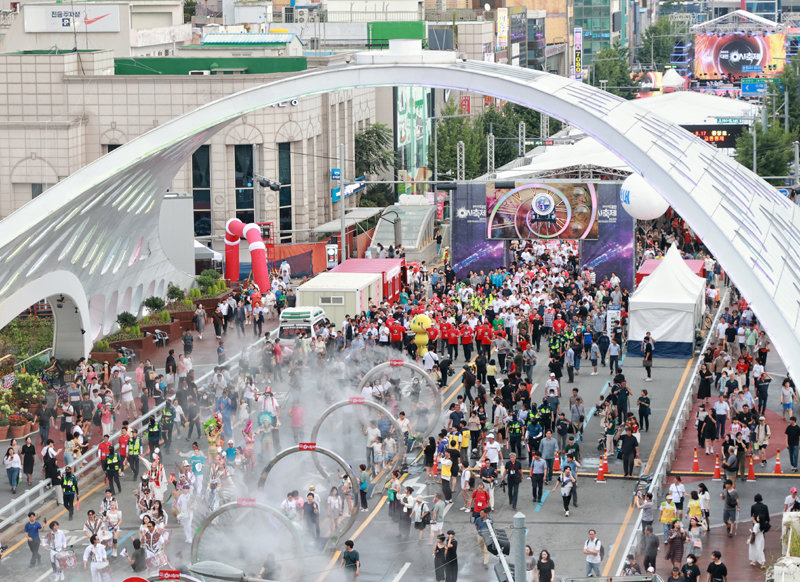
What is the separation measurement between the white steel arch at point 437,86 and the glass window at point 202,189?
18.4 m

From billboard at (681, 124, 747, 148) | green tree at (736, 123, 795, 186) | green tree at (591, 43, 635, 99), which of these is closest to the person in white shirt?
green tree at (736, 123, 795, 186)

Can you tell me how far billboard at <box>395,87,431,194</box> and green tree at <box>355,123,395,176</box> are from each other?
7.80 feet

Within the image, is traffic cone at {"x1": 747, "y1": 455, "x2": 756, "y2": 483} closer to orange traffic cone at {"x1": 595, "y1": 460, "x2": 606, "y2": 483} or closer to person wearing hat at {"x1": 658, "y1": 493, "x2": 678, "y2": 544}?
orange traffic cone at {"x1": 595, "y1": 460, "x2": 606, "y2": 483}

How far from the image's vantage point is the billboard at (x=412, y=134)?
77562 mm

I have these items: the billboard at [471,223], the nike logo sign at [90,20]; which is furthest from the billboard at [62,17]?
the billboard at [471,223]

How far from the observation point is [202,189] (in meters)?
59.5

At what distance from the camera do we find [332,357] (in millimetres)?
37250

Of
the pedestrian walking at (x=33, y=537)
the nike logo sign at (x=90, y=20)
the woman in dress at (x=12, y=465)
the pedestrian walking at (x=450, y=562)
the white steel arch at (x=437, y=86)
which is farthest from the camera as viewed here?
the nike logo sign at (x=90, y=20)

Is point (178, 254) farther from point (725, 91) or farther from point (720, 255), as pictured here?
point (725, 91)

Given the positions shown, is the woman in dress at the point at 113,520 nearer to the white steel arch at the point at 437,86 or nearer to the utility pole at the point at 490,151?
the white steel arch at the point at 437,86

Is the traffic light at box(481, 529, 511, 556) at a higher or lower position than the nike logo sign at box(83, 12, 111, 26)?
lower

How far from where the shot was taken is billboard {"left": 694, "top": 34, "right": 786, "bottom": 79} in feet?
404

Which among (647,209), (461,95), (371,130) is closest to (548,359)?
(647,209)

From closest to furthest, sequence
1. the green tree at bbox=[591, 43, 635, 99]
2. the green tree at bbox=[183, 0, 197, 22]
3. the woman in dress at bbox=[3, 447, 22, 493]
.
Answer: the woman in dress at bbox=[3, 447, 22, 493] → the green tree at bbox=[591, 43, 635, 99] → the green tree at bbox=[183, 0, 197, 22]
